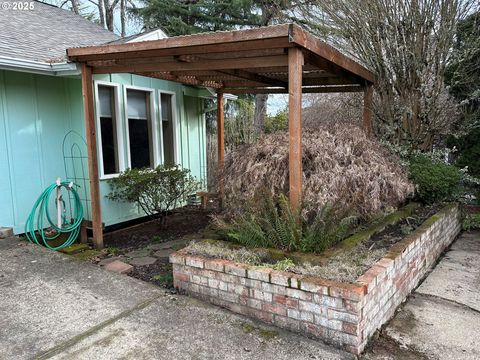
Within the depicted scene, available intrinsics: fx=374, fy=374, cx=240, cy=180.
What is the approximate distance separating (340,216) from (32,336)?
280cm

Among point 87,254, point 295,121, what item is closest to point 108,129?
point 87,254

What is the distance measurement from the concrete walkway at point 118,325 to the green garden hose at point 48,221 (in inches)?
54.3

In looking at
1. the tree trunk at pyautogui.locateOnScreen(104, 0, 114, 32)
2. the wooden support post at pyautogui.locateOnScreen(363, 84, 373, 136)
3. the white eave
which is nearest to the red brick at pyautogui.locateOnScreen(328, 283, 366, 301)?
the wooden support post at pyautogui.locateOnScreen(363, 84, 373, 136)

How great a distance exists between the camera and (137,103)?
22.4 feet

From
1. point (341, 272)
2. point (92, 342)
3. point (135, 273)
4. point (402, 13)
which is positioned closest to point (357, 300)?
point (341, 272)

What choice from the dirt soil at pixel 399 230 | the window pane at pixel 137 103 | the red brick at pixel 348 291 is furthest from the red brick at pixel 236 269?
the window pane at pixel 137 103

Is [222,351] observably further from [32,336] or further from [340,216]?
[340,216]

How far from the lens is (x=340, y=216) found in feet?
11.9

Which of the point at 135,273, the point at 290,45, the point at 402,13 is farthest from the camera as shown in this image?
the point at 402,13

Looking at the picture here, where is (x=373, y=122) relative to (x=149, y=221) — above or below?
above

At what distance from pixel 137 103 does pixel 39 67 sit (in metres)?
1.95

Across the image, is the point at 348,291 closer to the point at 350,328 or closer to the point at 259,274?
the point at 350,328

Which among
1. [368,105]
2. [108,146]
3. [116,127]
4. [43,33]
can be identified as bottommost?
[108,146]

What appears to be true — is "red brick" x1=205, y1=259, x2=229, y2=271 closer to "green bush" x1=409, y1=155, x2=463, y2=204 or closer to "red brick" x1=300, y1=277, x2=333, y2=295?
"red brick" x1=300, y1=277, x2=333, y2=295
